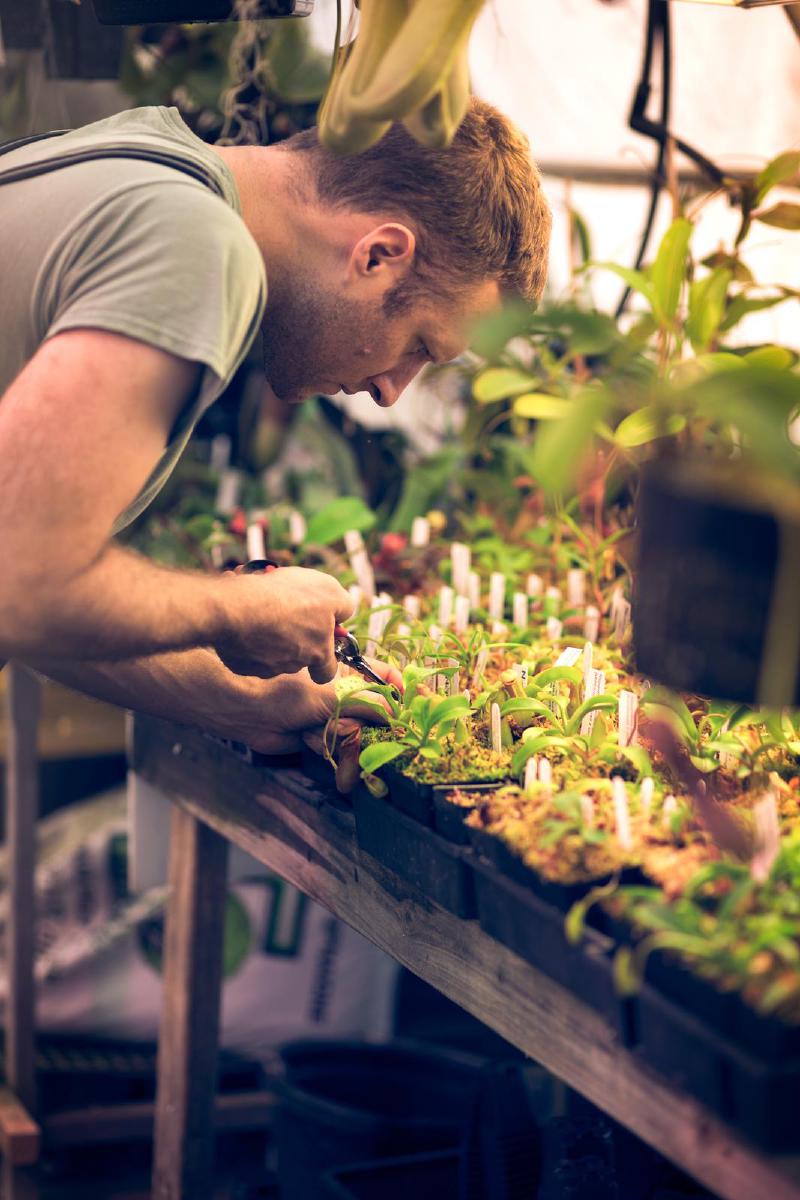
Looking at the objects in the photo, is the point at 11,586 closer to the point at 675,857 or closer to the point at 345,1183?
the point at 675,857

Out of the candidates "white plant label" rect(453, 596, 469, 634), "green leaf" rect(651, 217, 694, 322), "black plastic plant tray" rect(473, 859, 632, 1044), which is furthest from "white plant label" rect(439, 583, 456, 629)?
"black plastic plant tray" rect(473, 859, 632, 1044)

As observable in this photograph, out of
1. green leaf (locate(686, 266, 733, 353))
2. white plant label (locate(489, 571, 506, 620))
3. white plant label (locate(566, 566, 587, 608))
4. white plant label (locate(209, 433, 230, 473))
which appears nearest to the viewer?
green leaf (locate(686, 266, 733, 353))

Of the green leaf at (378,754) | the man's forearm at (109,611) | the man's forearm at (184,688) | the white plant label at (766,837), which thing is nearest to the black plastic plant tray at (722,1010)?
the white plant label at (766,837)

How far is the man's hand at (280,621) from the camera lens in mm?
1241

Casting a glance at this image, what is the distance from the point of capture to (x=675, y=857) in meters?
0.99

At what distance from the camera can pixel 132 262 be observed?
3.55ft

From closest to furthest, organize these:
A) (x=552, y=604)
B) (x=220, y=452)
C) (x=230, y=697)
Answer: (x=230, y=697) < (x=552, y=604) < (x=220, y=452)

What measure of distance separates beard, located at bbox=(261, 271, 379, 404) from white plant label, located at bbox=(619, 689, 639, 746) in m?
0.47

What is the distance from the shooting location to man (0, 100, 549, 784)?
1.05 metres

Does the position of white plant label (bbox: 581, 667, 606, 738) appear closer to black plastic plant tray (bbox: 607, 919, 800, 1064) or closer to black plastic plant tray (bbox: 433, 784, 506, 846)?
black plastic plant tray (bbox: 433, 784, 506, 846)

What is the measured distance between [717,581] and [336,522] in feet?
4.03

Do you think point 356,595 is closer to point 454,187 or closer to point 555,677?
point 555,677

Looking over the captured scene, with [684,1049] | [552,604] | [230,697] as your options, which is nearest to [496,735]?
[230,697]

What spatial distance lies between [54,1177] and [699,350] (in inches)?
79.4
